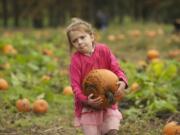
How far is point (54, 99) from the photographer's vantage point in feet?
25.1

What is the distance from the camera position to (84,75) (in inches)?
178

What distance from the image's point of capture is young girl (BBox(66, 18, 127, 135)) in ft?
14.4

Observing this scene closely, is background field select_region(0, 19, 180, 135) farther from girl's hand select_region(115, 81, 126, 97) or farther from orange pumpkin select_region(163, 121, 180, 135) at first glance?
girl's hand select_region(115, 81, 126, 97)

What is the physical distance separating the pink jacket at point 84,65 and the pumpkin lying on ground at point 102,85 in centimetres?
9

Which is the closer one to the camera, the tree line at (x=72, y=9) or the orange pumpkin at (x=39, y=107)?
the orange pumpkin at (x=39, y=107)

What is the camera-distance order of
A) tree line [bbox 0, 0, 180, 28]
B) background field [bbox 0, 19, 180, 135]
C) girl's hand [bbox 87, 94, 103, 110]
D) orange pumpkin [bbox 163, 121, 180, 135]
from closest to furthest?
girl's hand [bbox 87, 94, 103, 110], orange pumpkin [bbox 163, 121, 180, 135], background field [bbox 0, 19, 180, 135], tree line [bbox 0, 0, 180, 28]

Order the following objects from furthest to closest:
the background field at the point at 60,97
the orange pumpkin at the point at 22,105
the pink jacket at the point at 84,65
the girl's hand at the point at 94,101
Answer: the orange pumpkin at the point at 22,105 → the background field at the point at 60,97 → the pink jacket at the point at 84,65 → the girl's hand at the point at 94,101

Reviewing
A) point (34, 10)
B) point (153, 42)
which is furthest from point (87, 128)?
point (34, 10)

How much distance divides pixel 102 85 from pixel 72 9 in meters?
35.7

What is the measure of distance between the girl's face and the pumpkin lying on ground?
0.23m

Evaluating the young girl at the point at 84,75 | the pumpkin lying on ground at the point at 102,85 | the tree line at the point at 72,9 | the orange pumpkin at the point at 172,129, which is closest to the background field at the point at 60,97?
the orange pumpkin at the point at 172,129

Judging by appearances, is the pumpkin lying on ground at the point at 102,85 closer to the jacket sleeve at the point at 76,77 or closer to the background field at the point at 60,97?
the jacket sleeve at the point at 76,77

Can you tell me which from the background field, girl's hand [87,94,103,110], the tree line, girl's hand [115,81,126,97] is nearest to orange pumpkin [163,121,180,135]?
the background field

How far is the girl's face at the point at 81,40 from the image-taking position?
4.39 metres
